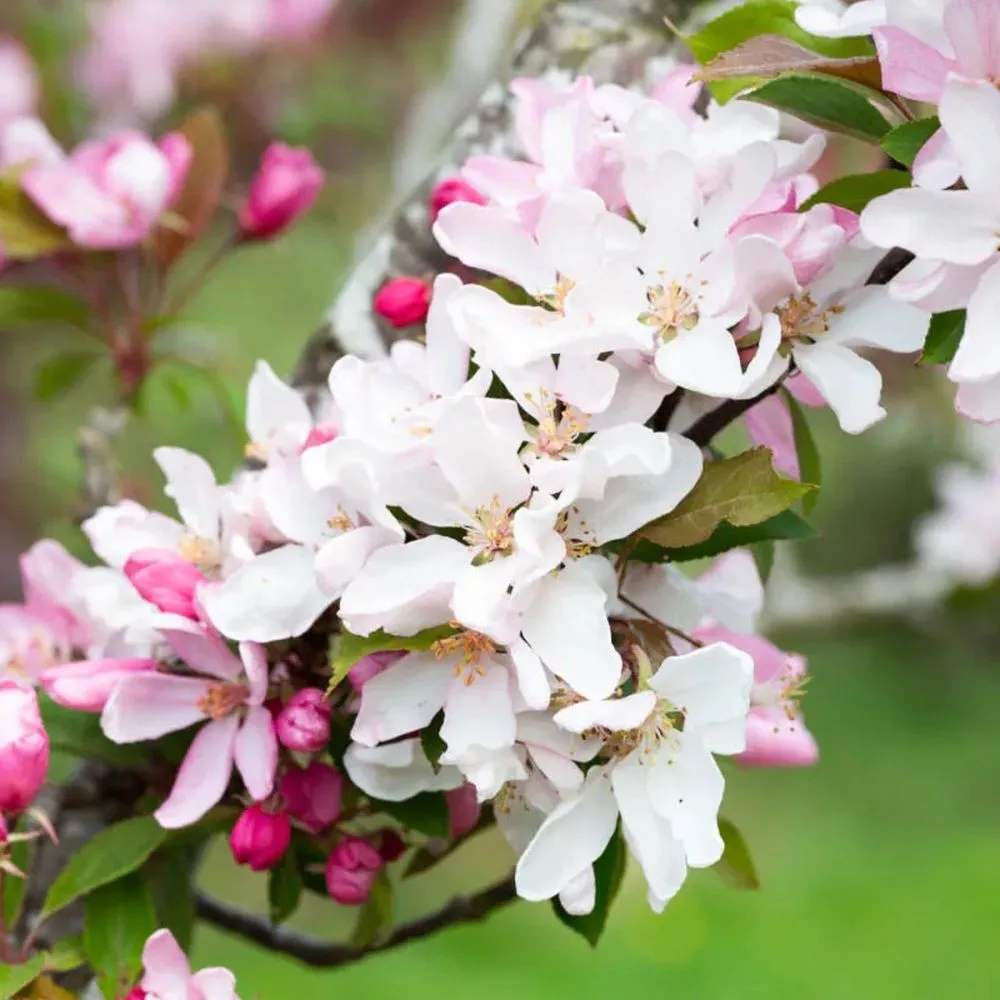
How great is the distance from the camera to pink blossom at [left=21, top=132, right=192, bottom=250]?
0.88 meters

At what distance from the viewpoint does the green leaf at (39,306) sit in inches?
40.3

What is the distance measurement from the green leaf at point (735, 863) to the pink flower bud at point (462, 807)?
11 centimetres

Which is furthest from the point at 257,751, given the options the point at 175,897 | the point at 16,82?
the point at 16,82

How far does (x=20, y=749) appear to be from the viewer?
52cm

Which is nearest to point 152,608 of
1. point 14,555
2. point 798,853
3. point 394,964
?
point 394,964

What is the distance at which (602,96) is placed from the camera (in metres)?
0.57

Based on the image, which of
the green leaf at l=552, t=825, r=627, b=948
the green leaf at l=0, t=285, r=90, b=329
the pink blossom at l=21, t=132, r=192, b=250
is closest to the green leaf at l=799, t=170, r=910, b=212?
the green leaf at l=552, t=825, r=627, b=948

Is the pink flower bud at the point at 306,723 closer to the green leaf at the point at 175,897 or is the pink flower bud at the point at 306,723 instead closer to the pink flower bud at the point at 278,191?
the green leaf at the point at 175,897

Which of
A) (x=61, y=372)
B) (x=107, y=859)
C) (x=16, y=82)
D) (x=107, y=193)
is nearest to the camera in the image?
(x=107, y=859)

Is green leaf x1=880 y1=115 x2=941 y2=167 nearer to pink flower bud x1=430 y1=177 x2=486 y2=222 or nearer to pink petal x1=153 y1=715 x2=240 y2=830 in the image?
pink flower bud x1=430 y1=177 x2=486 y2=222

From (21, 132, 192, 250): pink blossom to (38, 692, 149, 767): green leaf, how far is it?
1.27 ft

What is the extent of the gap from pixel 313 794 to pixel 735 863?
0.20 metres

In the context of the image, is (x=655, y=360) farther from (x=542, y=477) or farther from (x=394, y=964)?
(x=394, y=964)

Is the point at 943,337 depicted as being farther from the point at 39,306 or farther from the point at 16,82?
the point at 16,82
